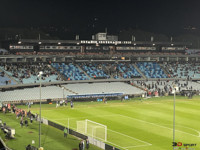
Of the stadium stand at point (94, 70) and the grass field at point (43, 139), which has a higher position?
the stadium stand at point (94, 70)

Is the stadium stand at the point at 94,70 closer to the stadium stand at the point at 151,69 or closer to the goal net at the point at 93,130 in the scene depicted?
the stadium stand at the point at 151,69

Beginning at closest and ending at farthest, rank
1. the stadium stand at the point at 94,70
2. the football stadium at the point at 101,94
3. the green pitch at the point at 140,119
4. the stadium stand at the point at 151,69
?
the green pitch at the point at 140,119 → the football stadium at the point at 101,94 → the stadium stand at the point at 94,70 → the stadium stand at the point at 151,69

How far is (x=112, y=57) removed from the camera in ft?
319

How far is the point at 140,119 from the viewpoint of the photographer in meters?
52.0

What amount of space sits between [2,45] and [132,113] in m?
49.1

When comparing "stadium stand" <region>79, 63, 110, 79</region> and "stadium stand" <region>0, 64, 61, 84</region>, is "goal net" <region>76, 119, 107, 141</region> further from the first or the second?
"stadium stand" <region>79, 63, 110, 79</region>

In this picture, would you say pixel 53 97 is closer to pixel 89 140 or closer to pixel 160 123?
pixel 160 123

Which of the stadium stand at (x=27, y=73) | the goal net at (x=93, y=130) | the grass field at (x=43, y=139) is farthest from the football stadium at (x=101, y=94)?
the stadium stand at (x=27, y=73)

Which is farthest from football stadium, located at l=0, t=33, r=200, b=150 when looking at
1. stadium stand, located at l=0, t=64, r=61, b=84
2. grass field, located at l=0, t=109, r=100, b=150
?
stadium stand, located at l=0, t=64, r=61, b=84

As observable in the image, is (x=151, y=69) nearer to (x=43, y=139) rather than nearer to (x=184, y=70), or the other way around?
(x=184, y=70)

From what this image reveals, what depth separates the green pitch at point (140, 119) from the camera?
3856cm

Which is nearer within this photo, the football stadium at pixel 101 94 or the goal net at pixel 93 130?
the football stadium at pixel 101 94

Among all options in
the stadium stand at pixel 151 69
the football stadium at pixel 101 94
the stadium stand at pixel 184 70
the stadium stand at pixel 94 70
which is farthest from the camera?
the stadium stand at pixel 184 70

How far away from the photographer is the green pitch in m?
38.6
